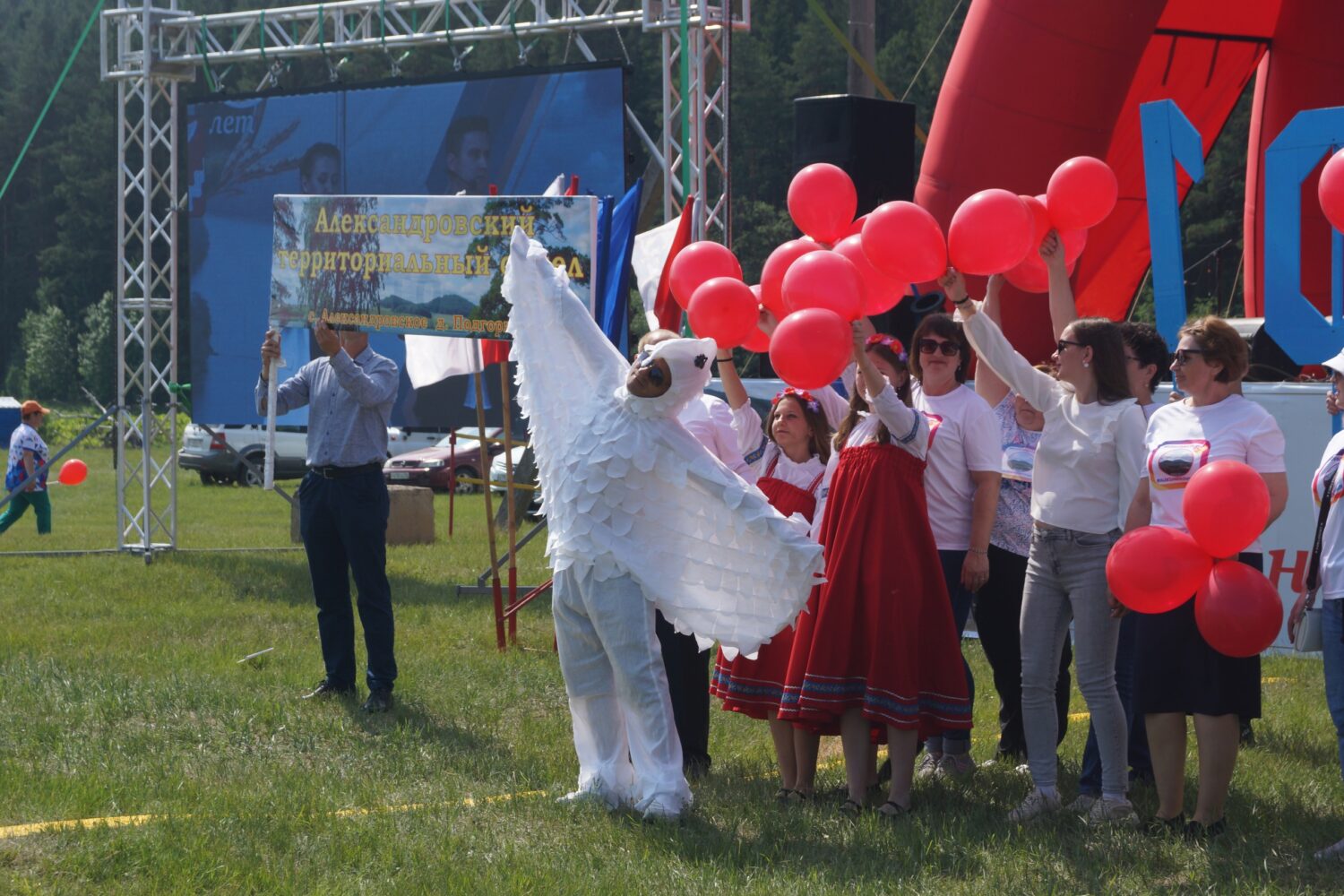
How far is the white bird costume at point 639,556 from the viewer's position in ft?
15.0

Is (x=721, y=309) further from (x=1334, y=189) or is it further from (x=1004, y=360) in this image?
(x=1334, y=189)

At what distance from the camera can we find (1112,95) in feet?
30.8

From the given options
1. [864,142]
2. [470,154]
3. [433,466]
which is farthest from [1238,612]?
[433,466]

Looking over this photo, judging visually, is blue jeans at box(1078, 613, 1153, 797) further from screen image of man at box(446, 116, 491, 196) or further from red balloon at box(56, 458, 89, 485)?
red balloon at box(56, 458, 89, 485)

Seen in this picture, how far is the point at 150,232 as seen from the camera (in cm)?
1205

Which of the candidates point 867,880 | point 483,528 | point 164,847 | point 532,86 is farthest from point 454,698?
point 483,528

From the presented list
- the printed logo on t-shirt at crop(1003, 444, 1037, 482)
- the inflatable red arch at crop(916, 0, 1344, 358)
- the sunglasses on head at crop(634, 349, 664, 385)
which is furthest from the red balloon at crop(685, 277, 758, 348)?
the inflatable red arch at crop(916, 0, 1344, 358)

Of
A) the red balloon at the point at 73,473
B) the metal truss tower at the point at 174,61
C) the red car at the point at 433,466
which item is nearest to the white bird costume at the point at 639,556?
the metal truss tower at the point at 174,61

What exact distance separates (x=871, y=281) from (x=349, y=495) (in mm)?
2703

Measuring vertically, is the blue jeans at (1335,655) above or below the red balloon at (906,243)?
below

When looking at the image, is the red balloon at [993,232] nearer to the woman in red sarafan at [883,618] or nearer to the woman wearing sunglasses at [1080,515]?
the woman wearing sunglasses at [1080,515]

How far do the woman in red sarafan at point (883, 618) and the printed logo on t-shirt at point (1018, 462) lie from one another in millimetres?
1209

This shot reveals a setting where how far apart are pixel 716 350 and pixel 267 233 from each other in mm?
9776

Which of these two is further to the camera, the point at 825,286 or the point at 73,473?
the point at 73,473
